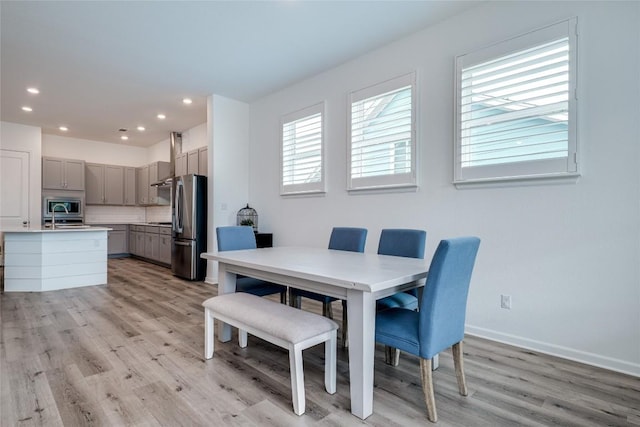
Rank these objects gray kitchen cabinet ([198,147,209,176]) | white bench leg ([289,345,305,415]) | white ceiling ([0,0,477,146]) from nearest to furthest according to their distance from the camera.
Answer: white bench leg ([289,345,305,415]) < white ceiling ([0,0,477,146]) < gray kitchen cabinet ([198,147,209,176])

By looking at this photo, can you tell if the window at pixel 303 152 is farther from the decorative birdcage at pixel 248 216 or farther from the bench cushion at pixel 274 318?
the bench cushion at pixel 274 318

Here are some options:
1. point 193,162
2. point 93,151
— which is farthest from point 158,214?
point 193,162

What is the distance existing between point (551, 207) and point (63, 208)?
8.28 metres

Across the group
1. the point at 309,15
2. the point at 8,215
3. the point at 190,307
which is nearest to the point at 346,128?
the point at 309,15

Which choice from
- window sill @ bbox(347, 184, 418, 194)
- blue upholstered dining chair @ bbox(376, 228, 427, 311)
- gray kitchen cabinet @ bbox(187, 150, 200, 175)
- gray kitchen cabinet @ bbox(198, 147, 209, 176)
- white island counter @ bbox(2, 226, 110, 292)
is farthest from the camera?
gray kitchen cabinet @ bbox(187, 150, 200, 175)

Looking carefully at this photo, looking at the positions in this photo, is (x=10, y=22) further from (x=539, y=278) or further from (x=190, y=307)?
(x=539, y=278)

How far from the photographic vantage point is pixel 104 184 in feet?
25.2

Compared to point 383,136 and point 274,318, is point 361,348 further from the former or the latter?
point 383,136

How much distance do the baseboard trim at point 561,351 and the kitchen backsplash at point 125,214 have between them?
700 cm

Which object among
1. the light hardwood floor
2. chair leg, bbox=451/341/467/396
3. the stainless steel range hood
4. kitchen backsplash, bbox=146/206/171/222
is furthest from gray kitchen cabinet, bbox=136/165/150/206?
chair leg, bbox=451/341/467/396

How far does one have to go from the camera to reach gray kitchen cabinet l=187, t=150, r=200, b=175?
582cm

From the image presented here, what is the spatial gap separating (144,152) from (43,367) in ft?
24.6

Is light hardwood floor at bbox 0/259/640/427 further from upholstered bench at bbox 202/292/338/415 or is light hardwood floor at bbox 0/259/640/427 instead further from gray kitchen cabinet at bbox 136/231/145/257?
gray kitchen cabinet at bbox 136/231/145/257

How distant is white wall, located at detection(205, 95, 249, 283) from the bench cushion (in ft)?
9.28
